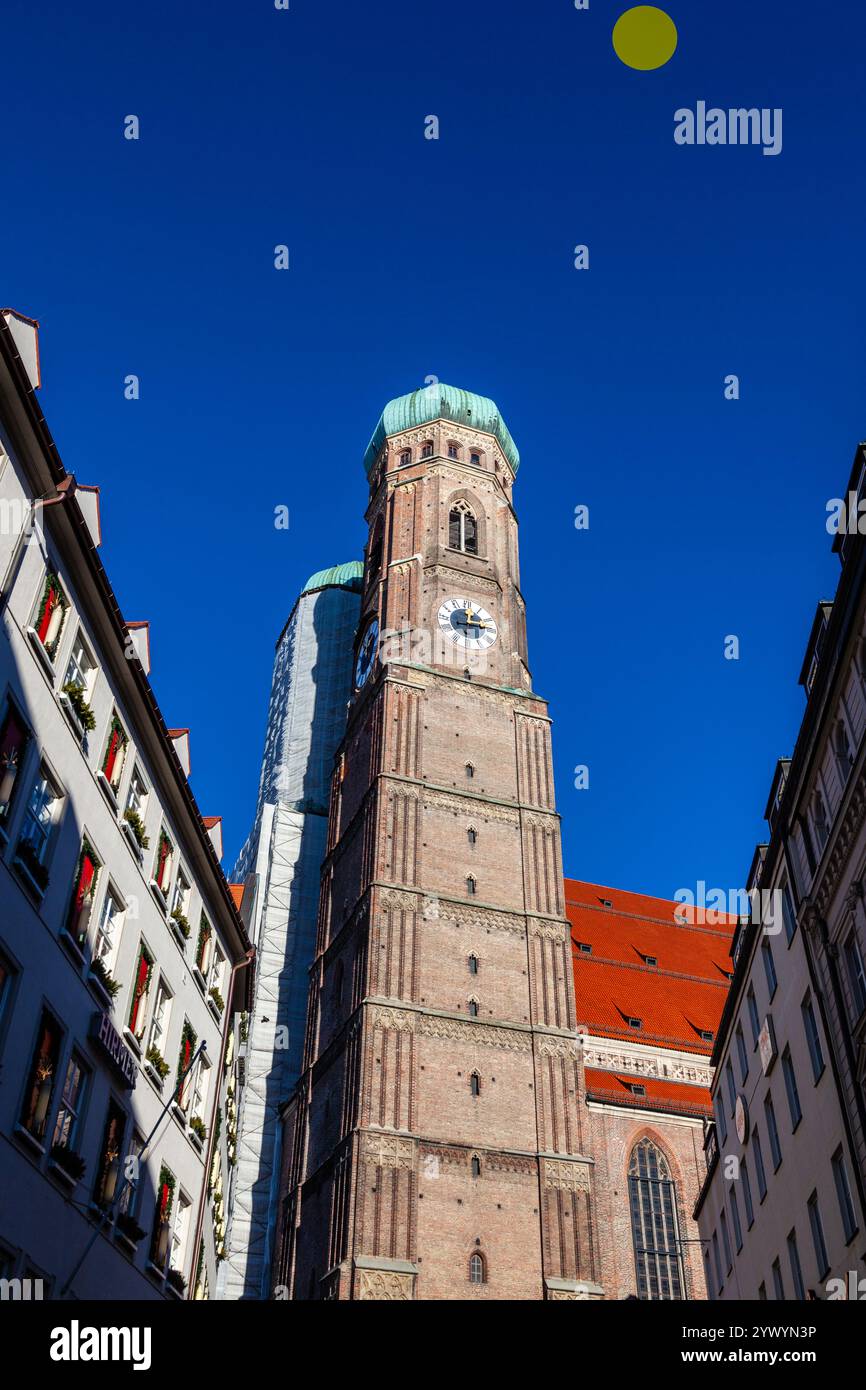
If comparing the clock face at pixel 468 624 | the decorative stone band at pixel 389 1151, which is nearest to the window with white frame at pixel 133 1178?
the decorative stone band at pixel 389 1151

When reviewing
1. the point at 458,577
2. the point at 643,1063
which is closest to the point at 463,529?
the point at 458,577

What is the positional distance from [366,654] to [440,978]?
17.1m

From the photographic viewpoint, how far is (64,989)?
56.2 feet

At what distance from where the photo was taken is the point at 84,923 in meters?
18.2

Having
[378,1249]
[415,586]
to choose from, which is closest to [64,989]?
[378,1249]

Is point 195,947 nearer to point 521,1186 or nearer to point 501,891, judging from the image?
point 521,1186

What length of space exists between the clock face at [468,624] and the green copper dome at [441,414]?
11973mm

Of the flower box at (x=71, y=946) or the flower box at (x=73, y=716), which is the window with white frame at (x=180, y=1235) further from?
the flower box at (x=73, y=716)

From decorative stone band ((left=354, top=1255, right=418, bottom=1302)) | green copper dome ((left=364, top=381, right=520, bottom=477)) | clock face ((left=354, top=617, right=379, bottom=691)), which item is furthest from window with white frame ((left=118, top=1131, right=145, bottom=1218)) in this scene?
green copper dome ((left=364, top=381, right=520, bottom=477))

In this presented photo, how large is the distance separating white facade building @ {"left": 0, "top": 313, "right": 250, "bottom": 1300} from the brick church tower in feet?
49.0

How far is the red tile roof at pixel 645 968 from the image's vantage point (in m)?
50.5

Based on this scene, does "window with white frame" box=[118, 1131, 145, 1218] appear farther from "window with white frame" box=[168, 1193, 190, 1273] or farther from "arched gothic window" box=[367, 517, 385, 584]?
"arched gothic window" box=[367, 517, 385, 584]

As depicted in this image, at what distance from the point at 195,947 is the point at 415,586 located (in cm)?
3131

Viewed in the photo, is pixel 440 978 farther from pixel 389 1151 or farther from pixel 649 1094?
pixel 649 1094
